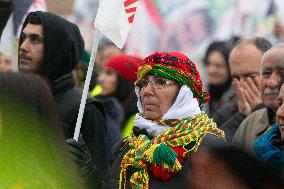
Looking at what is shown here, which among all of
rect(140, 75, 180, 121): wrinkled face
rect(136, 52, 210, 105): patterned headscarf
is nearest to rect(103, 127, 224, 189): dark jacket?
rect(140, 75, 180, 121): wrinkled face

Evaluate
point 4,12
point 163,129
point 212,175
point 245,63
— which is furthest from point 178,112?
point 212,175

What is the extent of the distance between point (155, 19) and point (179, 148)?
6633mm

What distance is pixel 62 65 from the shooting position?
5.07 m

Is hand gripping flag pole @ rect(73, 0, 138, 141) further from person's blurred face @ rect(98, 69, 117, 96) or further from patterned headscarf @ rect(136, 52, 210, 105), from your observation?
person's blurred face @ rect(98, 69, 117, 96)

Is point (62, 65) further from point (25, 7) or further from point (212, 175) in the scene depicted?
point (212, 175)

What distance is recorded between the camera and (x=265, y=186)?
1.72m

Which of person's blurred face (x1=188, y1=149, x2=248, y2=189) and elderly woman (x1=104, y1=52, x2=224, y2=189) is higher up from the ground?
person's blurred face (x1=188, y1=149, x2=248, y2=189)

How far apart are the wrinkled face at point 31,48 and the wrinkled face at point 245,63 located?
1394mm

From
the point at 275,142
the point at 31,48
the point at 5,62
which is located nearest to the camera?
the point at 275,142

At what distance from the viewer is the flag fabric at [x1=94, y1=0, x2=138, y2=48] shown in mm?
4707

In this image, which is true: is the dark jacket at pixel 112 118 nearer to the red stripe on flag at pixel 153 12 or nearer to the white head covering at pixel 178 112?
the white head covering at pixel 178 112

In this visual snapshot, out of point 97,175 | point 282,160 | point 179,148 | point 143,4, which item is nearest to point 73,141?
point 97,175

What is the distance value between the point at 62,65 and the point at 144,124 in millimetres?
1062

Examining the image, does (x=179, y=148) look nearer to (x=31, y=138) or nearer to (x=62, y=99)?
(x=62, y=99)
